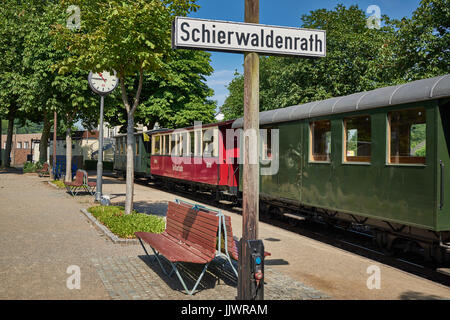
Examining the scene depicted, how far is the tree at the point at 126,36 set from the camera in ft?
30.1

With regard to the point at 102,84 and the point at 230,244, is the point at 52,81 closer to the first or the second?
the point at 102,84

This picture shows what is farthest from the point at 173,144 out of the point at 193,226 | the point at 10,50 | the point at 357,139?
the point at 10,50

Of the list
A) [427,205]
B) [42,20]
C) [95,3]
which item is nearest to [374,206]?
[427,205]

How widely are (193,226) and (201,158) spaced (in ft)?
35.0

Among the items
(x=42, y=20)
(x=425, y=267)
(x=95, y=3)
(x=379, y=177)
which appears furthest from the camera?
(x=42, y=20)

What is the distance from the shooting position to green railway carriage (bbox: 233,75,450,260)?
273 inches

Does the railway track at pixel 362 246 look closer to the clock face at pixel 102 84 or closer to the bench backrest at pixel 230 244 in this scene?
the bench backrest at pixel 230 244

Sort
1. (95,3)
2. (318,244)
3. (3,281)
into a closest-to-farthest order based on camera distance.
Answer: (3,281) → (318,244) → (95,3)

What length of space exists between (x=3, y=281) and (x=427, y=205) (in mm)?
6405

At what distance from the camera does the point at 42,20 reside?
21.1 meters

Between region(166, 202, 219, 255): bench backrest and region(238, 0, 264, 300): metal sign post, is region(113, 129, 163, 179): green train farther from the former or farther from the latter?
region(238, 0, 264, 300): metal sign post

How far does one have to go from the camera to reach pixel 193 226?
20.8 feet

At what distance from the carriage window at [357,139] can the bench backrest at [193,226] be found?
3.82m
